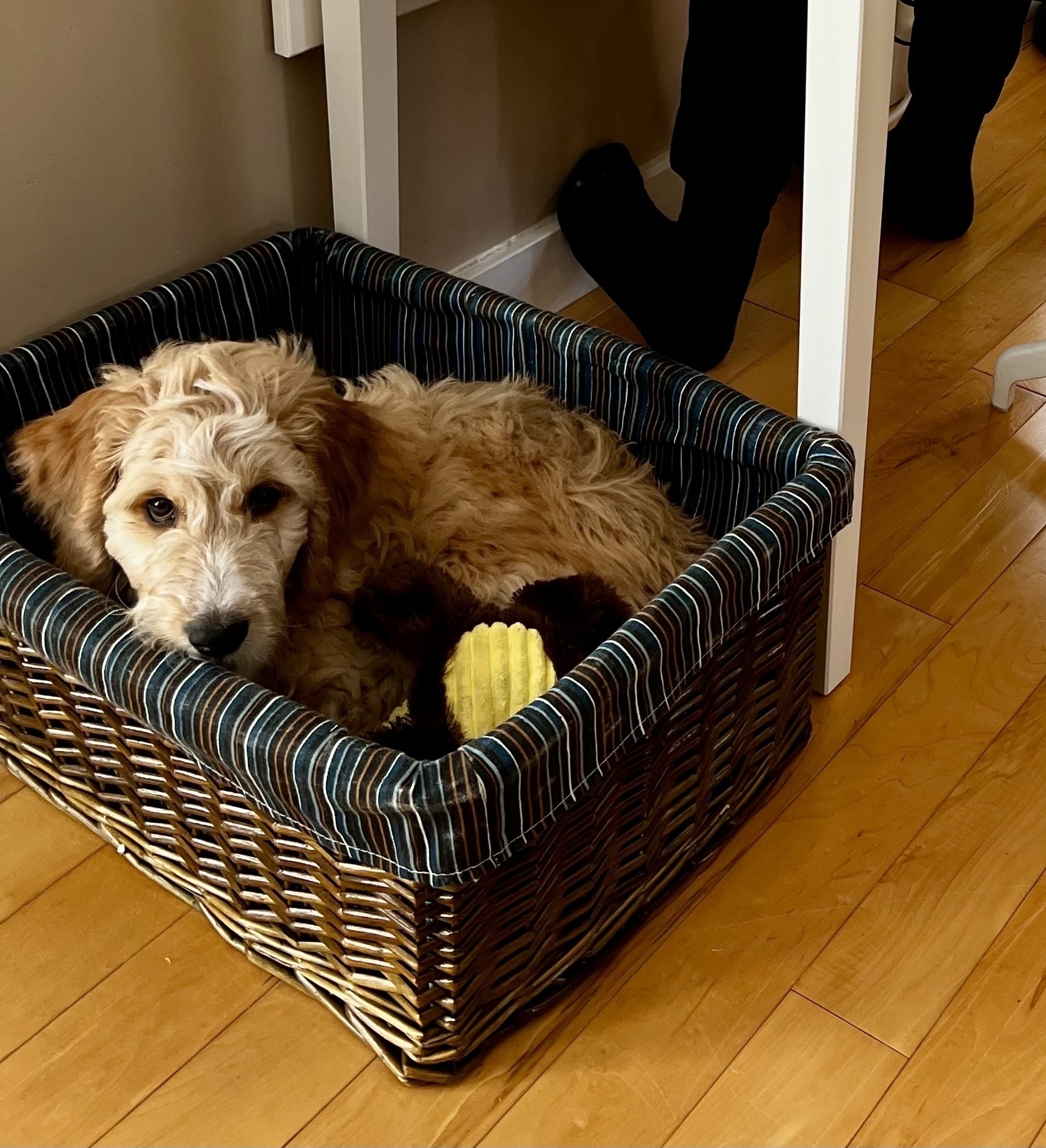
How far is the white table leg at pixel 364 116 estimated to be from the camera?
5.33ft

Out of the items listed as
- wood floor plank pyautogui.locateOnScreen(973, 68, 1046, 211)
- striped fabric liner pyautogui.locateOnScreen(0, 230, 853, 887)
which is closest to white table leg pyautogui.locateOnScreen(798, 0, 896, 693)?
striped fabric liner pyautogui.locateOnScreen(0, 230, 853, 887)

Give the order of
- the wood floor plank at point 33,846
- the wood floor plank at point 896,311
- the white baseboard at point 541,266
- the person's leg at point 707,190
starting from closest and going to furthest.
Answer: the wood floor plank at point 33,846 < the person's leg at point 707,190 < the white baseboard at point 541,266 < the wood floor plank at point 896,311

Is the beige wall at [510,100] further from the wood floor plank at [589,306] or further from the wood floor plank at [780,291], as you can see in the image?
the wood floor plank at [780,291]

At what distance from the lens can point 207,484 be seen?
121 centimetres

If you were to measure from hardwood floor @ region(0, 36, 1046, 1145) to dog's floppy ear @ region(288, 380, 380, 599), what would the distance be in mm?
378

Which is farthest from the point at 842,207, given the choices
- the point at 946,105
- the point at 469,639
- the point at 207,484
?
the point at 946,105

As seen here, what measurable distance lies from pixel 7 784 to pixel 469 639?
0.62 m

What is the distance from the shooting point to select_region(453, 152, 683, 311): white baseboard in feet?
7.09

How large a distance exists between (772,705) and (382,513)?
469 millimetres

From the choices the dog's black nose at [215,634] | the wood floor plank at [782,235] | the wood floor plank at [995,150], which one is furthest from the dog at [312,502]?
the wood floor plank at [995,150]

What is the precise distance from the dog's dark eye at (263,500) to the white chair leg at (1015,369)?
129cm

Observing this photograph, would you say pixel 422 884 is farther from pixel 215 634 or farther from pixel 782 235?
pixel 782 235

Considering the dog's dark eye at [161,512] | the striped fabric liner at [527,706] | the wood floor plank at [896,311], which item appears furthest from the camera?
the wood floor plank at [896,311]

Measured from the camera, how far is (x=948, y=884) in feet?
4.56
